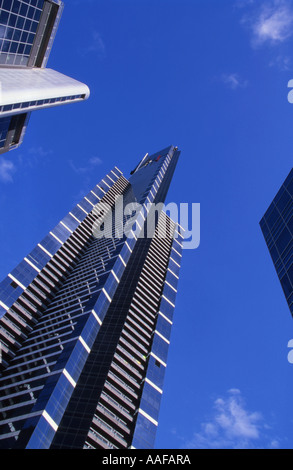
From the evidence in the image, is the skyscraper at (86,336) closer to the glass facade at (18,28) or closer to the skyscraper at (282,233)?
the skyscraper at (282,233)

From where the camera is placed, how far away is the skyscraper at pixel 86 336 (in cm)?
5772

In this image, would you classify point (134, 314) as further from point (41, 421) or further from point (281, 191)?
point (281, 191)

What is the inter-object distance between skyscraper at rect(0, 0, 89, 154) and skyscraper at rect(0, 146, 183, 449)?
1431 inches

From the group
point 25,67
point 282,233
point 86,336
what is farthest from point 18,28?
point 86,336

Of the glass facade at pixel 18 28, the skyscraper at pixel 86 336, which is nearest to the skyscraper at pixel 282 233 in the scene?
the skyscraper at pixel 86 336

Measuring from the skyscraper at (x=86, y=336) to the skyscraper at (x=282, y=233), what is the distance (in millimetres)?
36539

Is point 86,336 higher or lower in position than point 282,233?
lower

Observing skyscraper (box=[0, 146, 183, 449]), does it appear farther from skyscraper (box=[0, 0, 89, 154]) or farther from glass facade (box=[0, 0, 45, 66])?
glass facade (box=[0, 0, 45, 66])

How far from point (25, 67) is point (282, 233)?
152ft

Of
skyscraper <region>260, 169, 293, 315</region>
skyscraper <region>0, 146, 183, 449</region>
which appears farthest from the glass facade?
skyscraper <region>0, 146, 183, 449</region>

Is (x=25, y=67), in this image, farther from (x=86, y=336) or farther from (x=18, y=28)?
(x=86, y=336)

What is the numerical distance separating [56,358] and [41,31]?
53628 millimetres

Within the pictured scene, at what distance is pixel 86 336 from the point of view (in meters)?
70.6
